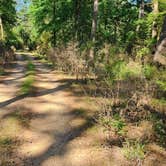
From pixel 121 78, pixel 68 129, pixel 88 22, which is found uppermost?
pixel 88 22

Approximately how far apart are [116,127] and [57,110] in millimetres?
3086

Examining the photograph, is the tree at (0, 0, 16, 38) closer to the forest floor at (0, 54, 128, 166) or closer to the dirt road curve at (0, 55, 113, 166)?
the dirt road curve at (0, 55, 113, 166)

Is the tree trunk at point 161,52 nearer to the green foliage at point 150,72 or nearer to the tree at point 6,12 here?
the green foliage at point 150,72

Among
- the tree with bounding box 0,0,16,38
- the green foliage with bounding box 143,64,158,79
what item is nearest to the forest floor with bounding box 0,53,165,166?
the green foliage with bounding box 143,64,158,79

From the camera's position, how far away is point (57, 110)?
33.4ft

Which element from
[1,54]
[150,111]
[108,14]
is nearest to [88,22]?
[108,14]

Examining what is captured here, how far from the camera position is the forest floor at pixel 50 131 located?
21.7 feet

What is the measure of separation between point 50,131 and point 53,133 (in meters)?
0.18

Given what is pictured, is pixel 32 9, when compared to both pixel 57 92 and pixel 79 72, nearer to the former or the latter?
pixel 79 72

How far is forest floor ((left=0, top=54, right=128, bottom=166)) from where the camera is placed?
261 inches

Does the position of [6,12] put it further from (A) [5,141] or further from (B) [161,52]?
(A) [5,141]

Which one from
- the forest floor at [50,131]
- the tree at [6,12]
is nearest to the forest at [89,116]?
the forest floor at [50,131]

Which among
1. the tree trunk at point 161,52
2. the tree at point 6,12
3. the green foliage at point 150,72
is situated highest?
the tree at point 6,12

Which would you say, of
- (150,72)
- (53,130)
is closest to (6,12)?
(150,72)
